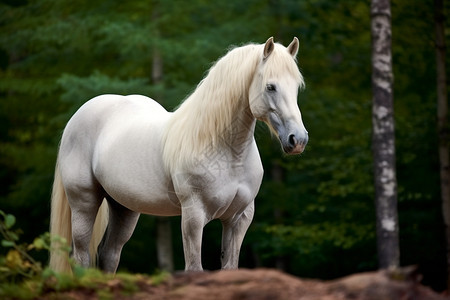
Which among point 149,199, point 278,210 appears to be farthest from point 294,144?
point 278,210

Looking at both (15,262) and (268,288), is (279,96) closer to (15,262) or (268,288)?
(268,288)

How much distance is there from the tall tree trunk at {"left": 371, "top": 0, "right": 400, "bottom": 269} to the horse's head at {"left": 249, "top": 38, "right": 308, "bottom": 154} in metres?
4.10

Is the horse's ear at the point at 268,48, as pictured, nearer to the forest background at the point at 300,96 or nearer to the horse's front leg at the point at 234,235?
the horse's front leg at the point at 234,235

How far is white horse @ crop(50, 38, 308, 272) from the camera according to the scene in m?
4.81

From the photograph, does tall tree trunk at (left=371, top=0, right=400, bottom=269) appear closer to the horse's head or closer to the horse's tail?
the horse's tail

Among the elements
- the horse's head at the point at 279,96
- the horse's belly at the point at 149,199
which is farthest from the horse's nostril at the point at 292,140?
the horse's belly at the point at 149,199

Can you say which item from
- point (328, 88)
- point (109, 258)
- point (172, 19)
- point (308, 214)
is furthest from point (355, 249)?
point (109, 258)

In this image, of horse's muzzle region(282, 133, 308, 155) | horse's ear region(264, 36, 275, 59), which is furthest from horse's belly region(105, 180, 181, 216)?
horse's ear region(264, 36, 275, 59)

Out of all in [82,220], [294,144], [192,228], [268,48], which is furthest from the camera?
[82,220]

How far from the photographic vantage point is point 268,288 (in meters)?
3.31

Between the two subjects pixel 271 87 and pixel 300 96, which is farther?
pixel 300 96

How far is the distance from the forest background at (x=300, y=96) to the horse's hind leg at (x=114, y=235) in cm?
721

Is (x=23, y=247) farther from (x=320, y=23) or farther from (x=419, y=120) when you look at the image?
(x=320, y=23)

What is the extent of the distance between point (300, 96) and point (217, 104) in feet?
36.4
